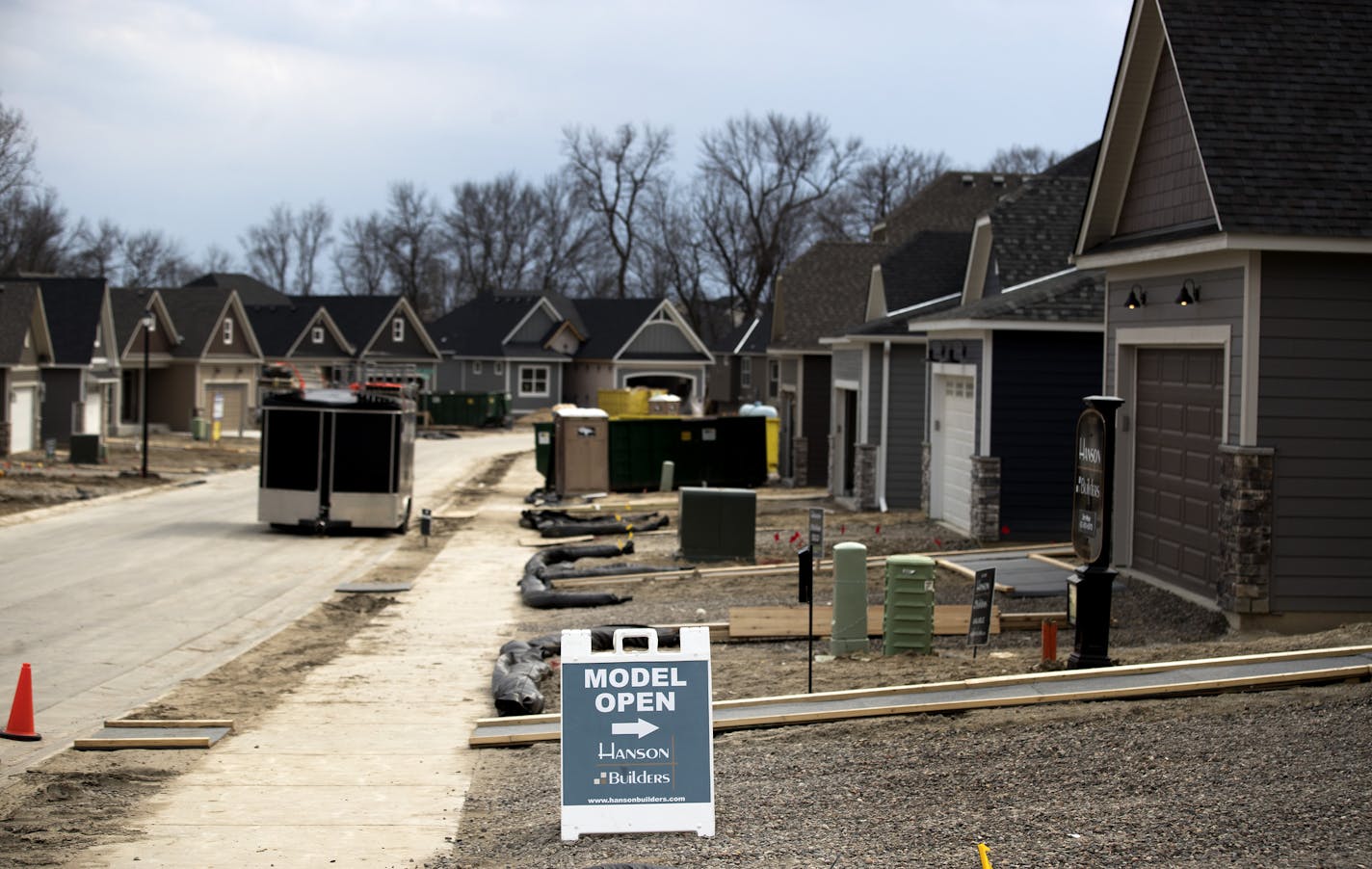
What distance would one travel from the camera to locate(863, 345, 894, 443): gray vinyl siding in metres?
30.2

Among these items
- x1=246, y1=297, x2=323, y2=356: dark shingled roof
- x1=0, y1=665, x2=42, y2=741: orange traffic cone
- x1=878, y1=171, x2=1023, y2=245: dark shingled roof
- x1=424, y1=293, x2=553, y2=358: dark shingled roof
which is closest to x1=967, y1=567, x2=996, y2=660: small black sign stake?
x1=0, y1=665, x2=42, y2=741: orange traffic cone

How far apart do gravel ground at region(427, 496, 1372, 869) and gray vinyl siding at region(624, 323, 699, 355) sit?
7373 centimetres

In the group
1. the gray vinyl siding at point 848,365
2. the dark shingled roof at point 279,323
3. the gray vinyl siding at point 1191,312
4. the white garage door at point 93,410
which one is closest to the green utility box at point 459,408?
the dark shingled roof at point 279,323

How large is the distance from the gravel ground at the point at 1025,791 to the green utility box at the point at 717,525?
37.2 ft

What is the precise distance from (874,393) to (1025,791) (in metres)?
22.8

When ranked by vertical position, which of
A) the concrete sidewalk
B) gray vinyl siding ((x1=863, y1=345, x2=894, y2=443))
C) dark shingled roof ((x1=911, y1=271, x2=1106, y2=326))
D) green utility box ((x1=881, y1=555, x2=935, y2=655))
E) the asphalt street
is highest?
dark shingled roof ((x1=911, y1=271, x2=1106, y2=326))

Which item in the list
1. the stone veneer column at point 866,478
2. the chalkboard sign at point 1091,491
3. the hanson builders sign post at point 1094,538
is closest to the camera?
the hanson builders sign post at point 1094,538

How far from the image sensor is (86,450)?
46.4 metres

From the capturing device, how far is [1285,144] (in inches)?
545

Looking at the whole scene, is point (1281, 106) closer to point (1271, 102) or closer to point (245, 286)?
point (1271, 102)

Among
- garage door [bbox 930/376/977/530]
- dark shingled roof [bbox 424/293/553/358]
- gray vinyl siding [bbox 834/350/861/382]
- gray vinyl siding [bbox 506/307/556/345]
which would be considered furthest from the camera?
gray vinyl siding [bbox 506/307/556/345]

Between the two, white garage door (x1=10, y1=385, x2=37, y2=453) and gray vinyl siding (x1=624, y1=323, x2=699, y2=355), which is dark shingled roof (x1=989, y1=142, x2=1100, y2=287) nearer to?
white garage door (x1=10, y1=385, x2=37, y2=453)

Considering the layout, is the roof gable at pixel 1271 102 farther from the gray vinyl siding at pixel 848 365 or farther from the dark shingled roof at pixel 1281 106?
the gray vinyl siding at pixel 848 365

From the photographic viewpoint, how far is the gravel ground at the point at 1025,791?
6.88 meters
